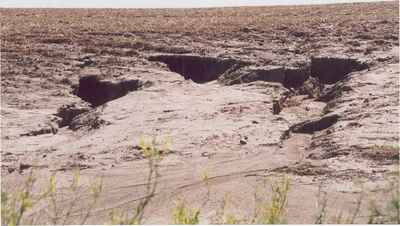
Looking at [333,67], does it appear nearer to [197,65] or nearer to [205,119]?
[197,65]

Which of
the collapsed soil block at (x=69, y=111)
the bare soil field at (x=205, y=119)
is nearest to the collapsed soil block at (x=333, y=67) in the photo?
the bare soil field at (x=205, y=119)

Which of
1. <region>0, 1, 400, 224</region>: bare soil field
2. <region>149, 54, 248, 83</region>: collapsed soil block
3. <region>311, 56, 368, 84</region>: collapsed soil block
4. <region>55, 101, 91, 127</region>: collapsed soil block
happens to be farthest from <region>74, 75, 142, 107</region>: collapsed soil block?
→ <region>311, 56, 368, 84</region>: collapsed soil block

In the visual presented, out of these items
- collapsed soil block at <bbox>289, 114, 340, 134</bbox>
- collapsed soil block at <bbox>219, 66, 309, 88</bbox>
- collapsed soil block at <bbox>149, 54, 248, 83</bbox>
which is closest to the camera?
collapsed soil block at <bbox>289, 114, 340, 134</bbox>

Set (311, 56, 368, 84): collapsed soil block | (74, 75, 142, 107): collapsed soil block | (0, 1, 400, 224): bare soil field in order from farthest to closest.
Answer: (311, 56, 368, 84): collapsed soil block < (74, 75, 142, 107): collapsed soil block < (0, 1, 400, 224): bare soil field

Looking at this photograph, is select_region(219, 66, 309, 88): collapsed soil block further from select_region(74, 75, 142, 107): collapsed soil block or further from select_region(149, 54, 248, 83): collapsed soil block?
select_region(74, 75, 142, 107): collapsed soil block

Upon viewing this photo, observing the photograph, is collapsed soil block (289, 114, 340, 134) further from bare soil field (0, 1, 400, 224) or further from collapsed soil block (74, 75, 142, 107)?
collapsed soil block (74, 75, 142, 107)

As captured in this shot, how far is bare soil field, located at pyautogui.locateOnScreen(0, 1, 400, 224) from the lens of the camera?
18.0 feet

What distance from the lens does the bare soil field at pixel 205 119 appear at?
550 centimetres

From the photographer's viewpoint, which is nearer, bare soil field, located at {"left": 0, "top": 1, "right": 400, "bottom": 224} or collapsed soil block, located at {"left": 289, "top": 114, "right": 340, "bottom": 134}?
bare soil field, located at {"left": 0, "top": 1, "right": 400, "bottom": 224}

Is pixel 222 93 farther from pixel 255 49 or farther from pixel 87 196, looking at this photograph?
pixel 87 196

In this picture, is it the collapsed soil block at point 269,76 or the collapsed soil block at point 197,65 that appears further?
the collapsed soil block at point 197,65

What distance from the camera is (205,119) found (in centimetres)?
834

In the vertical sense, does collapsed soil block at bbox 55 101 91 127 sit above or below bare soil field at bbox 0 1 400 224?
below

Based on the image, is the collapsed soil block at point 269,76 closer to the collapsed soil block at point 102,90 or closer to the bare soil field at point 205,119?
the bare soil field at point 205,119
